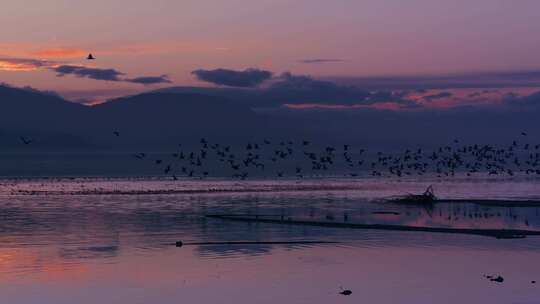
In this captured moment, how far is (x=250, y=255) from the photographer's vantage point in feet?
139

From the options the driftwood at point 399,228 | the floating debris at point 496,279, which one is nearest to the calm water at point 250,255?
the floating debris at point 496,279

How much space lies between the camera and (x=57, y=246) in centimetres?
4516

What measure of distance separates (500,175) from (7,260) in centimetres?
10260

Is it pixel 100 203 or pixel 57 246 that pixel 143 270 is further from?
pixel 100 203

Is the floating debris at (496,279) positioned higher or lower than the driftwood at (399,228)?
lower

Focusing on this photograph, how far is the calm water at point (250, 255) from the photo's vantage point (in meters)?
33.4

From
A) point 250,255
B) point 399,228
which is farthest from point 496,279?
point 399,228

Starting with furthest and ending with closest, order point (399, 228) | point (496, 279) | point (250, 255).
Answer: point (399, 228), point (250, 255), point (496, 279)

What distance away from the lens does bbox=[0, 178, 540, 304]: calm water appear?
33406 mm

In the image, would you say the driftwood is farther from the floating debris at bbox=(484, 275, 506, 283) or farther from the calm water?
the floating debris at bbox=(484, 275, 506, 283)

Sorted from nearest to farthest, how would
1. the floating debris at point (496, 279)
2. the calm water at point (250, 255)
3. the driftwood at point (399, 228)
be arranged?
the calm water at point (250, 255) → the floating debris at point (496, 279) → the driftwood at point (399, 228)

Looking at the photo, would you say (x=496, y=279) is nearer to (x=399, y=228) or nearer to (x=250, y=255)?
(x=250, y=255)

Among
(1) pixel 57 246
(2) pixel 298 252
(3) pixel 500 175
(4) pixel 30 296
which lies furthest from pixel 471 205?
(3) pixel 500 175

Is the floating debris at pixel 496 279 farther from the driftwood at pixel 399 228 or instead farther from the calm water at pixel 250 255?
the driftwood at pixel 399 228
